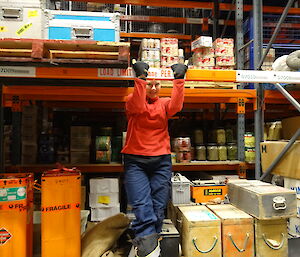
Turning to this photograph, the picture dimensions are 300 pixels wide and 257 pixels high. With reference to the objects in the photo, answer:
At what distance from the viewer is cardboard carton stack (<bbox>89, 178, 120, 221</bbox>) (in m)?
3.66

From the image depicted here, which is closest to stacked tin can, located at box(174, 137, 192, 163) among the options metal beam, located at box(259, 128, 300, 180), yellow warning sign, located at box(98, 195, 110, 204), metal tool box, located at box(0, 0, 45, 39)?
metal beam, located at box(259, 128, 300, 180)

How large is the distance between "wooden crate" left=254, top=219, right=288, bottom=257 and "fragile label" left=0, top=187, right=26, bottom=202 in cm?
226

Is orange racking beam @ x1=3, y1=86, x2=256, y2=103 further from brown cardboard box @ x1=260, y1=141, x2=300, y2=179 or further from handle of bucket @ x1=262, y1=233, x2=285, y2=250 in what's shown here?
handle of bucket @ x1=262, y1=233, x2=285, y2=250

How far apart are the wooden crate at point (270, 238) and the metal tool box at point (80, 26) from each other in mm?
2368

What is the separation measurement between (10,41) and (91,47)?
0.67m

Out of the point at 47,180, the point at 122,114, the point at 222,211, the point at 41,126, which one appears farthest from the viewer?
the point at 122,114

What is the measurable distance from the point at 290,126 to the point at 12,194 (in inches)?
142

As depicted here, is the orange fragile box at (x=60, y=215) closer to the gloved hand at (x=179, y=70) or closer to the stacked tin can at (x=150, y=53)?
the gloved hand at (x=179, y=70)

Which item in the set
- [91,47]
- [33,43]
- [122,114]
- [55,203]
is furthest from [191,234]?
[122,114]

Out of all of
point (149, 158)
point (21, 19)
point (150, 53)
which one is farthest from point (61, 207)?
point (150, 53)

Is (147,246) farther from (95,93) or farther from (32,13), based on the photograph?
(32,13)

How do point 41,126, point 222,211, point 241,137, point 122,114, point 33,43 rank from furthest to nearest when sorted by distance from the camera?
point 122,114 < point 41,126 < point 241,137 < point 222,211 < point 33,43

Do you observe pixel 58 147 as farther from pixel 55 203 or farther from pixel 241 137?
pixel 241 137

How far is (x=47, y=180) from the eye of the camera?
99.9 inches
